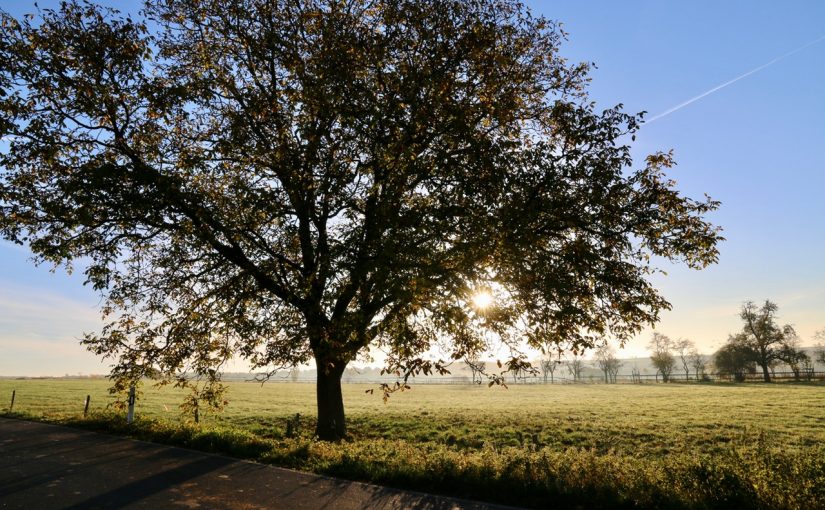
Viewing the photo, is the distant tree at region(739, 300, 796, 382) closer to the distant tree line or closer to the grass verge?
the distant tree line

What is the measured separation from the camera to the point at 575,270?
37.9 feet

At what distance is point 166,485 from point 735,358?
99061mm

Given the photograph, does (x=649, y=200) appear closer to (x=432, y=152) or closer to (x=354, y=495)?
(x=432, y=152)

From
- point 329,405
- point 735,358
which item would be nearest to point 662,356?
point 735,358

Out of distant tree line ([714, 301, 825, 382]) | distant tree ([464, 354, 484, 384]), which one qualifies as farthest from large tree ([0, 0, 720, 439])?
distant tree line ([714, 301, 825, 382])

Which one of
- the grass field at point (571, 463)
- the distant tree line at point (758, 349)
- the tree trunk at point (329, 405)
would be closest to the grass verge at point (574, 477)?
the grass field at point (571, 463)

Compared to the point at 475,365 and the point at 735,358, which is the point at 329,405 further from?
the point at 735,358

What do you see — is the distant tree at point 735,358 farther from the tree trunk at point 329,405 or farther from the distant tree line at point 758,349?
the tree trunk at point 329,405

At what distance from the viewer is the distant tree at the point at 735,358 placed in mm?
80562

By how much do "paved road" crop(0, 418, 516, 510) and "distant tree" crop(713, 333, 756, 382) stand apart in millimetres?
91442

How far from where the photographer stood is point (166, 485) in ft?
27.3

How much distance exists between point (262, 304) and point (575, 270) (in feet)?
31.4

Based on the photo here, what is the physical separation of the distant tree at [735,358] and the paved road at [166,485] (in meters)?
91.4

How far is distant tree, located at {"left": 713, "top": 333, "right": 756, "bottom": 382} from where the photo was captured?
80562 mm
